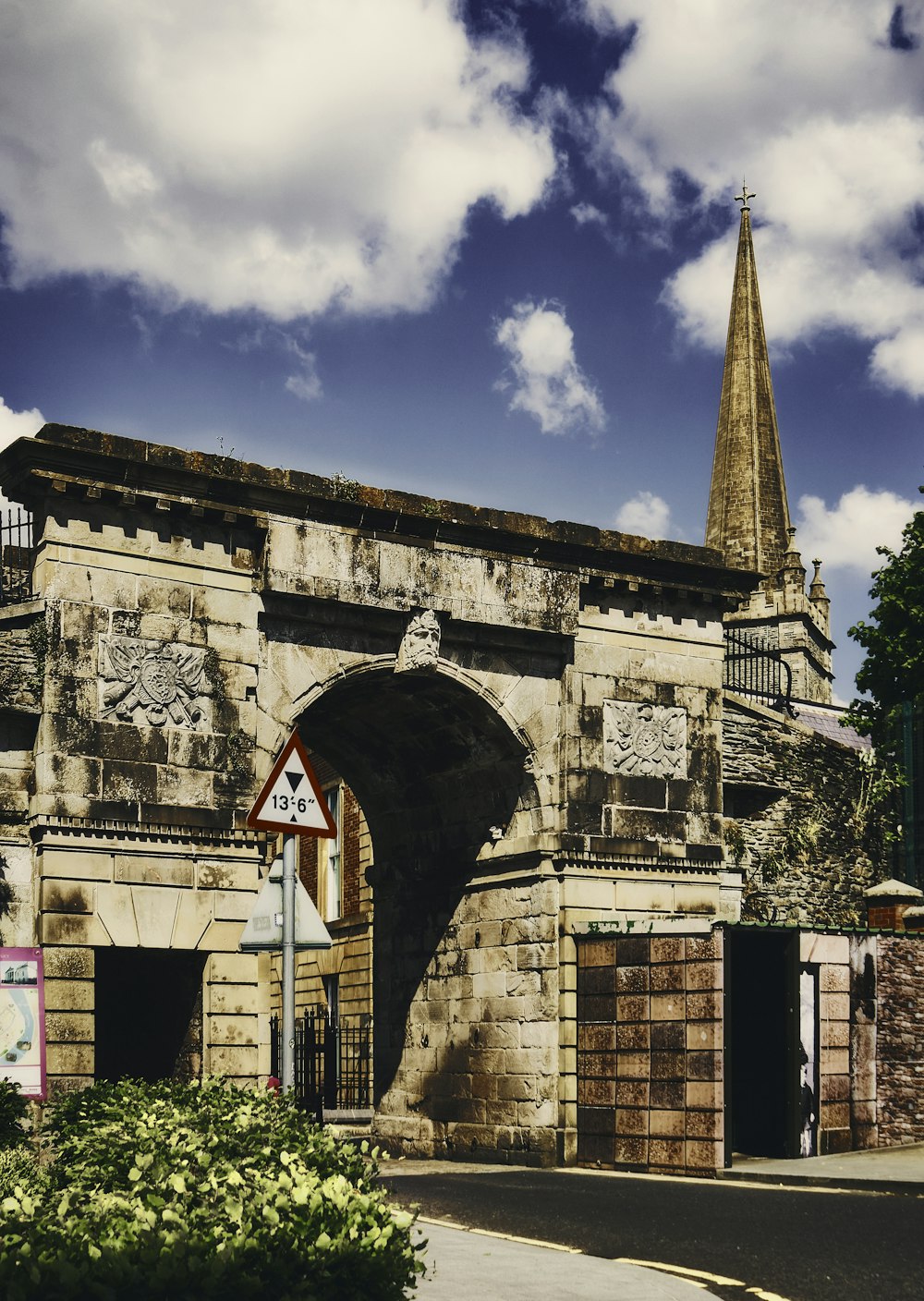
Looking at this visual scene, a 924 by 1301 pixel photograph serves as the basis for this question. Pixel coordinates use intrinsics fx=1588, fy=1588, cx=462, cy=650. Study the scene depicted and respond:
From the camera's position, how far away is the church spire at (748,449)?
241 ft

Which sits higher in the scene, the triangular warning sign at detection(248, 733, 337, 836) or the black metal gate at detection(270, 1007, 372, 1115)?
the triangular warning sign at detection(248, 733, 337, 836)

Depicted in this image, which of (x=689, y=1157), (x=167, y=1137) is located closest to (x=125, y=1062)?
(x=689, y=1157)

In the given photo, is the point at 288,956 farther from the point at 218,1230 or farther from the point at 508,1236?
the point at 508,1236

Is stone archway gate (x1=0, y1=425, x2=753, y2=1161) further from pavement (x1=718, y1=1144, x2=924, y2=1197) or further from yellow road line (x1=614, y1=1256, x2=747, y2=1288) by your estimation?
yellow road line (x1=614, y1=1256, x2=747, y2=1288)

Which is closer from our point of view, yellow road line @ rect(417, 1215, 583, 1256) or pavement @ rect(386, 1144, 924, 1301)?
pavement @ rect(386, 1144, 924, 1301)

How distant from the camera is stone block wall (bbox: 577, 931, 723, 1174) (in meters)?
18.2

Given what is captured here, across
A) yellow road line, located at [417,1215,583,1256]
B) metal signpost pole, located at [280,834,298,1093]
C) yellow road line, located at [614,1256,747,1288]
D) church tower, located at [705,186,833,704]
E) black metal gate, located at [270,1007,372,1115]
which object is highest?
church tower, located at [705,186,833,704]

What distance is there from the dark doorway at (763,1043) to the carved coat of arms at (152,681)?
691cm

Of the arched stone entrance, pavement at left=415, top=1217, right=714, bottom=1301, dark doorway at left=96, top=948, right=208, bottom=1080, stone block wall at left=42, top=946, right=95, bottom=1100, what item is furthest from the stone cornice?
pavement at left=415, top=1217, right=714, bottom=1301

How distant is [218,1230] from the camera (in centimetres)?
612

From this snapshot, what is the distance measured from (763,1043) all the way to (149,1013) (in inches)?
293

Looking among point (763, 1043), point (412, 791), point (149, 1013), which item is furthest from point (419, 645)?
point (763, 1043)

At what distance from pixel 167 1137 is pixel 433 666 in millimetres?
12360

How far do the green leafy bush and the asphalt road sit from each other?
390cm
